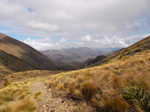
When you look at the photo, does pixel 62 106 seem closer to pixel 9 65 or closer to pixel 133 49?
pixel 133 49

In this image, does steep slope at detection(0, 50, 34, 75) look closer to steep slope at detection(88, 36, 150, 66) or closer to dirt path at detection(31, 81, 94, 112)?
steep slope at detection(88, 36, 150, 66)

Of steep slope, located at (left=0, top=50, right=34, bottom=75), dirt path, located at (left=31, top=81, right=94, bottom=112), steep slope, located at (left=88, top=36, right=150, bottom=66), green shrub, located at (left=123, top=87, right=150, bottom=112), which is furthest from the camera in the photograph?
steep slope, located at (left=0, top=50, right=34, bottom=75)

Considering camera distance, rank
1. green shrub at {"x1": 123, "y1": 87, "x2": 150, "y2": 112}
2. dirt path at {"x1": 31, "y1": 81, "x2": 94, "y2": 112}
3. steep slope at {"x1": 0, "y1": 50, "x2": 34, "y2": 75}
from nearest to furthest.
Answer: green shrub at {"x1": 123, "y1": 87, "x2": 150, "y2": 112} < dirt path at {"x1": 31, "y1": 81, "x2": 94, "y2": 112} < steep slope at {"x1": 0, "y1": 50, "x2": 34, "y2": 75}

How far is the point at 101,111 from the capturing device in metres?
6.16

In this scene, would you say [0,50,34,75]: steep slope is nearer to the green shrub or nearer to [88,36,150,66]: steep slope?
[88,36,150,66]: steep slope

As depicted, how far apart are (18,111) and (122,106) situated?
494 centimetres

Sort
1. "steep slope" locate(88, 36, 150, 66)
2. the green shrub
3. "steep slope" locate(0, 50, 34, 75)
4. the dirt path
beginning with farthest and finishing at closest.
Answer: "steep slope" locate(0, 50, 34, 75), "steep slope" locate(88, 36, 150, 66), the dirt path, the green shrub

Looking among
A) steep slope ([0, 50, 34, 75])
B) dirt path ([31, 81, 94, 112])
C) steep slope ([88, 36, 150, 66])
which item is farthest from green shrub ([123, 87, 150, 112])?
steep slope ([0, 50, 34, 75])

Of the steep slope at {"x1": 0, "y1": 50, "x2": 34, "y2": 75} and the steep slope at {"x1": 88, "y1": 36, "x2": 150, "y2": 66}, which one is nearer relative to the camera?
the steep slope at {"x1": 88, "y1": 36, "x2": 150, "y2": 66}

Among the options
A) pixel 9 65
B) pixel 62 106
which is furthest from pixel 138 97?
pixel 9 65

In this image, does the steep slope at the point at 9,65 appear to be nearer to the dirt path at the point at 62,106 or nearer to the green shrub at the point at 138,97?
the dirt path at the point at 62,106

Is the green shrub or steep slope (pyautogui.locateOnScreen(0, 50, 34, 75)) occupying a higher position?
steep slope (pyautogui.locateOnScreen(0, 50, 34, 75))

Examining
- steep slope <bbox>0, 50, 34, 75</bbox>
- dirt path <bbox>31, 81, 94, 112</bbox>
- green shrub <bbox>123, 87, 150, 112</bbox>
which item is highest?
steep slope <bbox>0, 50, 34, 75</bbox>

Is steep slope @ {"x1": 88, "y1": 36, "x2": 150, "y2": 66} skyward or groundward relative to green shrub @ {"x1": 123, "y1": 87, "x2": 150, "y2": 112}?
skyward
